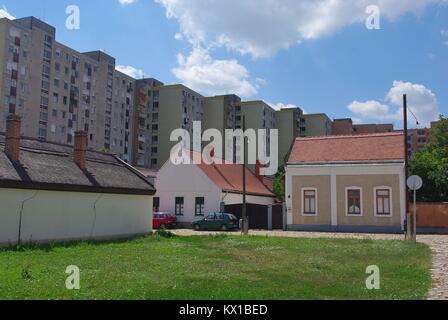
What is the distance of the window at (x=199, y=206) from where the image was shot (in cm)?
4000

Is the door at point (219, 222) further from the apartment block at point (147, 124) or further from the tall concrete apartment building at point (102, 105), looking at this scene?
the apartment block at point (147, 124)

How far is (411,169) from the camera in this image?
132ft

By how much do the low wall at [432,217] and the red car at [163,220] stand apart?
18354 mm

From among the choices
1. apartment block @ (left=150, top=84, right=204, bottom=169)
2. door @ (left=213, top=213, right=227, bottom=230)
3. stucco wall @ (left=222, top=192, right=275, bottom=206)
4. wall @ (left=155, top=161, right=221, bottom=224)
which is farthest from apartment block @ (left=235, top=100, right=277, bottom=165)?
door @ (left=213, top=213, right=227, bottom=230)

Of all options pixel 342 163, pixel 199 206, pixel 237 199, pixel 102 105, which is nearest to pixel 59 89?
pixel 102 105

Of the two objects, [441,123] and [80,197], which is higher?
[441,123]

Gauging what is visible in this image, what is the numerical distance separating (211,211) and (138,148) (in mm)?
52409

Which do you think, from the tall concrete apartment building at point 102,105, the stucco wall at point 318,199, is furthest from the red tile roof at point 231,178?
the tall concrete apartment building at point 102,105

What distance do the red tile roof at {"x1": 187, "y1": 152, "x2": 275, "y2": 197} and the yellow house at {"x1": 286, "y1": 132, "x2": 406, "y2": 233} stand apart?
25.5ft

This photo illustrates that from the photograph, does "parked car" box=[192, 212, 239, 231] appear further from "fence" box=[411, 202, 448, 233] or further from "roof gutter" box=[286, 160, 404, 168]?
"fence" box=[411, 202, 448, 233]

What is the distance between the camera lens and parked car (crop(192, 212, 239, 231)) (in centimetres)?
3512

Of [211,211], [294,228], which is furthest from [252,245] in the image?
[211,211]
